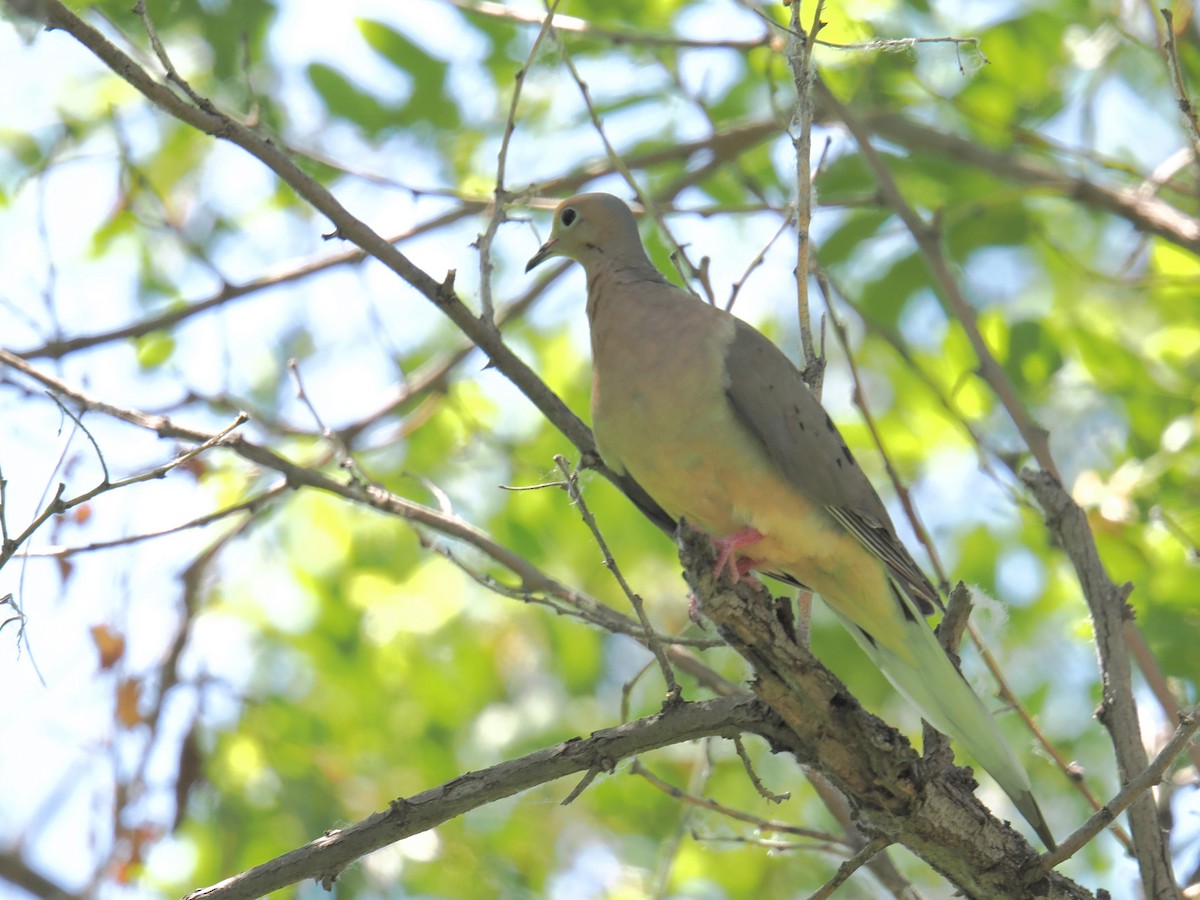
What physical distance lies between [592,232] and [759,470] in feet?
3.92

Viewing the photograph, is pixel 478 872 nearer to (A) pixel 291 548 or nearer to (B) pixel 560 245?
(A) pixel 291 548

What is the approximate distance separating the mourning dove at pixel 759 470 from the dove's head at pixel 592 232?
0.50 metres

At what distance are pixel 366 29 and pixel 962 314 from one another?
2552 millimetres

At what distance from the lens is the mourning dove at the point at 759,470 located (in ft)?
10.6

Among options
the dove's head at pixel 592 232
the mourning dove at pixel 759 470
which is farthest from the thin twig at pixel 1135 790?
the dove's head at pixel 592 232

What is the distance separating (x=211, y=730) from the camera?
192 inches

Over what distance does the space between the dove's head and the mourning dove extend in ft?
1.65

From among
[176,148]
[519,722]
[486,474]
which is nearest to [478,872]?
[519,722]

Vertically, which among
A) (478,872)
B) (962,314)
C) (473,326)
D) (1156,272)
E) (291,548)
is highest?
(1156,272)

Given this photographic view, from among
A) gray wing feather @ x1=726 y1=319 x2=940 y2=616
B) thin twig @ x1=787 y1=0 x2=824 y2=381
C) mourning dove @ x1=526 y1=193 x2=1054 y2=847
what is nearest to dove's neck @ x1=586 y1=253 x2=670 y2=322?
mourning dove @ x1=526 y1=193 x2=1054 y2=847

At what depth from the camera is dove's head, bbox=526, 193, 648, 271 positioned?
4.03 meters

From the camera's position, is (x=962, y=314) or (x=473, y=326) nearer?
(x=473, y=326)

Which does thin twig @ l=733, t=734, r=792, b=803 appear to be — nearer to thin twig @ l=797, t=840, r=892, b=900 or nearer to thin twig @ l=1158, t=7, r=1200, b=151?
thin twig @ l=797, t=840, r=892, b=900

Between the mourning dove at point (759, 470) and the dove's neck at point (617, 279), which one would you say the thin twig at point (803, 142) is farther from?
the dove's neck at point (617, 279)
